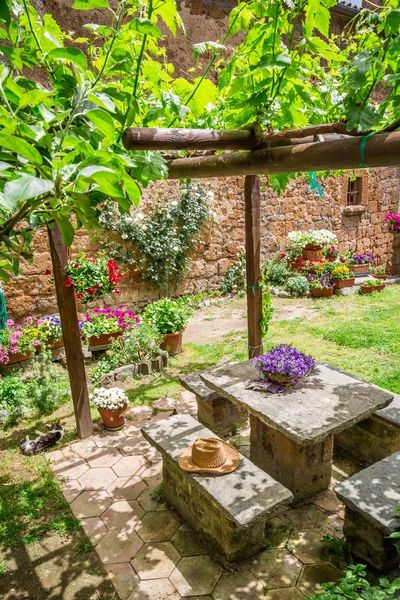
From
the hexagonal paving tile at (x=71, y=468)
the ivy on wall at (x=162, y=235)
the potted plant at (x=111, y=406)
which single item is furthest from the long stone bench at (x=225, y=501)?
the ivy on wall at (x=162, y=235)

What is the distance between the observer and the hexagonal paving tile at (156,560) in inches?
102

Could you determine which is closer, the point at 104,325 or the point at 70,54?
the point at 70,54

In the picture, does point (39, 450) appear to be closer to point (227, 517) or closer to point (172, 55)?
point (227, 517)

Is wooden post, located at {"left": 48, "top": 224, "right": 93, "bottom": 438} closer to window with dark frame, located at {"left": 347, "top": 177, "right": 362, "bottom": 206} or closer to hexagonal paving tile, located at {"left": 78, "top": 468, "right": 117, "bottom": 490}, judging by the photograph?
hexagonal paving tile, located at {"left": 78, "top": 468, "right": 117, "bottom": 490}

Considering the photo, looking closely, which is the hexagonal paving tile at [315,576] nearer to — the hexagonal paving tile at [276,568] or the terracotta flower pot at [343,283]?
the hexagonal paving tile at [276,568]

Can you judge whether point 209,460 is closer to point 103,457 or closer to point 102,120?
point 103,457

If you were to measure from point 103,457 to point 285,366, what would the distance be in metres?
1.89

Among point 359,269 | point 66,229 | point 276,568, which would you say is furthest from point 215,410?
point 359,269

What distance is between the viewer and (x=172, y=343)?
5.94 m

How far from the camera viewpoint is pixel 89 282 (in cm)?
499

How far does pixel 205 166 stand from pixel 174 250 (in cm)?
464

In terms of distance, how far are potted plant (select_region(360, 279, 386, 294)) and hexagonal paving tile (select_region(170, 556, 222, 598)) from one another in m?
7.35

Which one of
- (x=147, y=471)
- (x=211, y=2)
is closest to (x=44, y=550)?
(x=147, y=471)

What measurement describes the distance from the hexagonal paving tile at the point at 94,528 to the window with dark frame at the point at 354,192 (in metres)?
9.99
